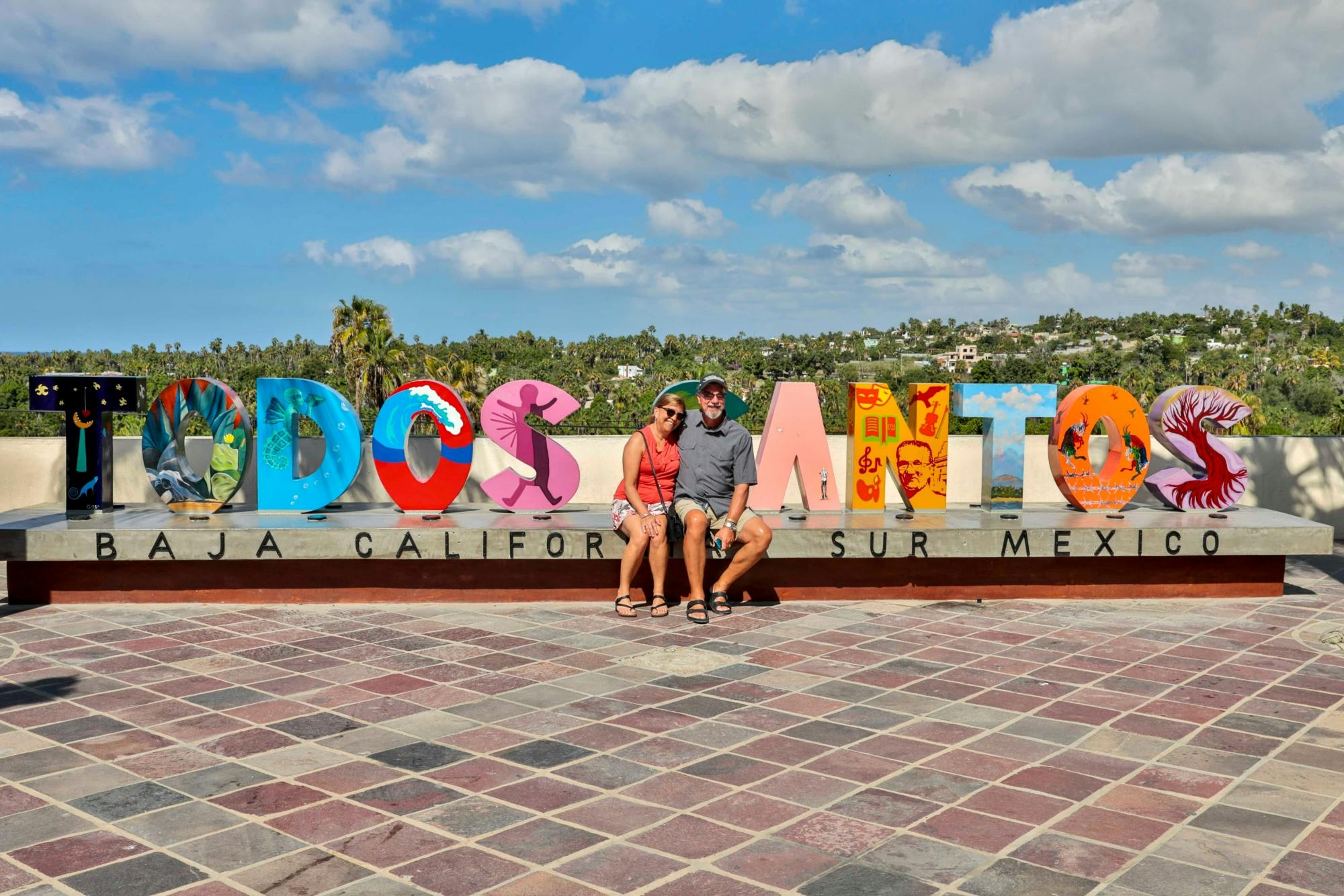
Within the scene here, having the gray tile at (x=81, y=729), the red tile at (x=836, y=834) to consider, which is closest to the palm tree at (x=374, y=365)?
the gray tile at (x=81, y=729)

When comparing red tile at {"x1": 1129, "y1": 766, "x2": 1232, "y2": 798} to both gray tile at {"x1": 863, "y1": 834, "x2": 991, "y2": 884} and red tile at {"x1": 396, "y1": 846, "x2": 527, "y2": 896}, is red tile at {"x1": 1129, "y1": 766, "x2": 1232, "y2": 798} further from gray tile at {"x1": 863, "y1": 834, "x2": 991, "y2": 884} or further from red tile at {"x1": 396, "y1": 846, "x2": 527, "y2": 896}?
red tile at {"x1": 396, "y1": 846, "x2": 527, "y2": 896}

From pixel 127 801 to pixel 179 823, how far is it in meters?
0.39

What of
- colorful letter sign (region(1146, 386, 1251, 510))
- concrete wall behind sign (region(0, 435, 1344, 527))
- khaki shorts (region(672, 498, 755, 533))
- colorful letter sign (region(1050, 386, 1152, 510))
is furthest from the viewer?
concrete wall behind sign (region(0, 435, 1344, 527))

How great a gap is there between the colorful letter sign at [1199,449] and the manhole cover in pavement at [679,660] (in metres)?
5.32

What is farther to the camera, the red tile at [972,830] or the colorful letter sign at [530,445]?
the colorful letter sign at [530,445]

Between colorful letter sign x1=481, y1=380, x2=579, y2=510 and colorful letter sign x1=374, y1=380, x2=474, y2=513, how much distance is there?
23 cm

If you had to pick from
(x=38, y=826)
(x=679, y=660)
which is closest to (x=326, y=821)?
(x=38, y=826)

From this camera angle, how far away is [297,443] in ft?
31.9

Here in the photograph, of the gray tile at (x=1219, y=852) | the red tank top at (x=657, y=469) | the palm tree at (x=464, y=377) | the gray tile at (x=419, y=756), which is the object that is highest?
the palm tree at (x=464, y=377)

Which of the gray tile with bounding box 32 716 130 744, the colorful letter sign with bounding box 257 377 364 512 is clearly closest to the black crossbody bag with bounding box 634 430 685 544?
the colorful letter sign with bounding box 257 377 364 512

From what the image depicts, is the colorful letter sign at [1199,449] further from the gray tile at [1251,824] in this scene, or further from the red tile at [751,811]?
the red tile at [751,811]

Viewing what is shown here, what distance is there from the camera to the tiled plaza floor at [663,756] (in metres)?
4.26

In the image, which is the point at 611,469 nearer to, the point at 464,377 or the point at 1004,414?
the point at 1004,414

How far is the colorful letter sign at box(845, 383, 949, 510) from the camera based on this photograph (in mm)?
10133
